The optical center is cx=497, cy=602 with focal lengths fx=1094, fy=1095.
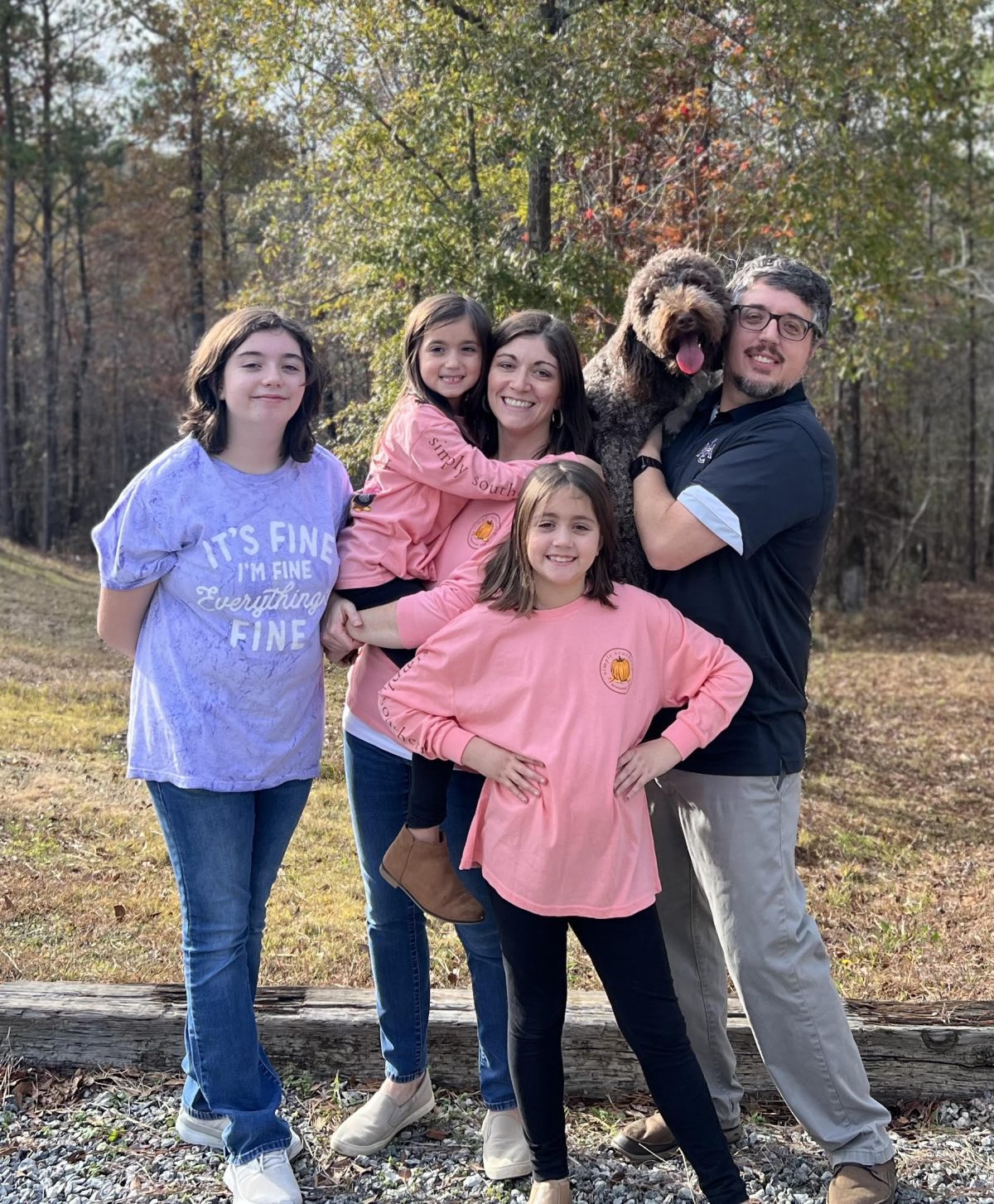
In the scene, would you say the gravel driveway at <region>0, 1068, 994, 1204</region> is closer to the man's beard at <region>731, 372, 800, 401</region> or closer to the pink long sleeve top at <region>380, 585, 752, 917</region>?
the pink long sleeve top at <region>380, 585, 752, 917</region>

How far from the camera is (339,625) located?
2.71 meters

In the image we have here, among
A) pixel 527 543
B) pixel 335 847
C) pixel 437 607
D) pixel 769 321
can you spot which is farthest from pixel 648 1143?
pixel 335 847

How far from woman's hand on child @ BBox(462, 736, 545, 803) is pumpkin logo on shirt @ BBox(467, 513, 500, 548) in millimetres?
502

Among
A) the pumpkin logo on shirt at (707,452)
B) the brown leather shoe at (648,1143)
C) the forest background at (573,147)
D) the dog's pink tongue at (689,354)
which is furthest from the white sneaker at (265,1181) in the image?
the forest background at (573,147)

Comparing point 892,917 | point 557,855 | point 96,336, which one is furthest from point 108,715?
point 96,336

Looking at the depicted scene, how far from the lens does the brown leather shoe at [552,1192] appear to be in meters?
2.54

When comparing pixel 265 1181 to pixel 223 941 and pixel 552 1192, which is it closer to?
pixel 223 941

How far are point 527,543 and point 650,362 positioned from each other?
549 mm

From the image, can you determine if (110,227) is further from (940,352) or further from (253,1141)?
(253,1141)

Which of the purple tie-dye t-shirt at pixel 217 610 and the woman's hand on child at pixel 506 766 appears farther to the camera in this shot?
the purple tie-dye t-shirt at pixel 217 610

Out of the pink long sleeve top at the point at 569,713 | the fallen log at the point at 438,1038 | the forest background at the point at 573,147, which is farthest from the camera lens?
the forest background at the point at 573,147

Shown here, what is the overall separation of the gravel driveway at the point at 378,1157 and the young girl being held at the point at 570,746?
1.24ft

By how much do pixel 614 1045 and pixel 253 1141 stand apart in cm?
107

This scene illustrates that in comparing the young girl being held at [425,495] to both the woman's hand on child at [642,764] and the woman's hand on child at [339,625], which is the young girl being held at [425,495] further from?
the woman's hand on child at [642,764]
